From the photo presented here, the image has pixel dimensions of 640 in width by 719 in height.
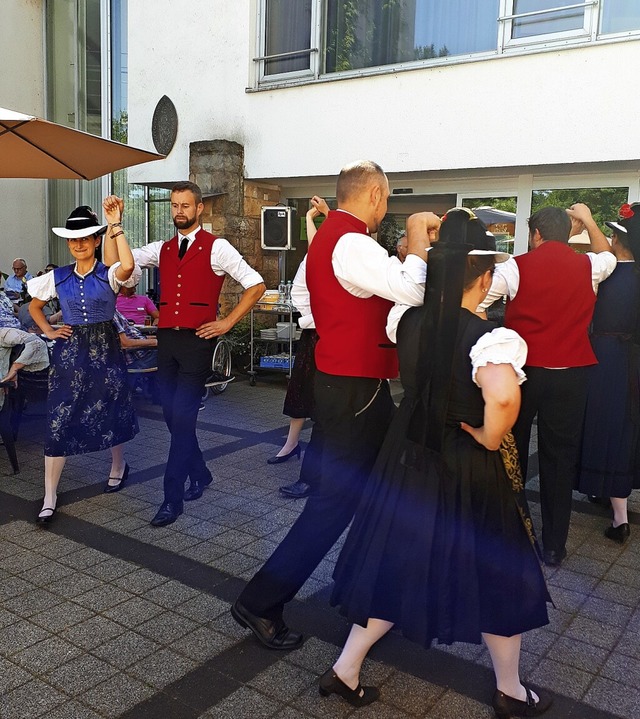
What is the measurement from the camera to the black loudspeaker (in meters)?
9.74

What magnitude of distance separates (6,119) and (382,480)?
11.1ft

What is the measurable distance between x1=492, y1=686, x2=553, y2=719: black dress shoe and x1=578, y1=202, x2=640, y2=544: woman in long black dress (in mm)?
1893

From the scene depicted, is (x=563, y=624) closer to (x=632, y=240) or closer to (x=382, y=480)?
(x=382, y=480)

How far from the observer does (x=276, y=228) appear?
985 cm

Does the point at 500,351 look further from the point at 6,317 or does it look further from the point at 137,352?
the point at 137,352

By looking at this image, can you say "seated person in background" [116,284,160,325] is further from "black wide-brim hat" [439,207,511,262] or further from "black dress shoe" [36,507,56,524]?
"black wide-brim hat" [439,207,511,262]

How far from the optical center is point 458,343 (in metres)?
2.28

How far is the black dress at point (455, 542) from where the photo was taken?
2322mm

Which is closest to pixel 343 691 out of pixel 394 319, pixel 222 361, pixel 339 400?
pixel 339 400

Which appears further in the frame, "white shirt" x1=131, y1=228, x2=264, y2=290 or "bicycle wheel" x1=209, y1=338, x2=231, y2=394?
"bicycle wheel" x1=209, y1=338, x2=231, y2=394

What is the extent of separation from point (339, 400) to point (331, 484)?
34 centimetres

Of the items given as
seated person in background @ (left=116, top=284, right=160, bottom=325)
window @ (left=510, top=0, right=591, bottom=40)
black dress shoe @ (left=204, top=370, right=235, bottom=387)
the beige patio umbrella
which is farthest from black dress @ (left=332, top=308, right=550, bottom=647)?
window @ (left=510, top=0, right=591, bottom=40)

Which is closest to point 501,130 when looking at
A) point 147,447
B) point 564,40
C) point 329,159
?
point 564,40

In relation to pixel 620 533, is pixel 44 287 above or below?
above
